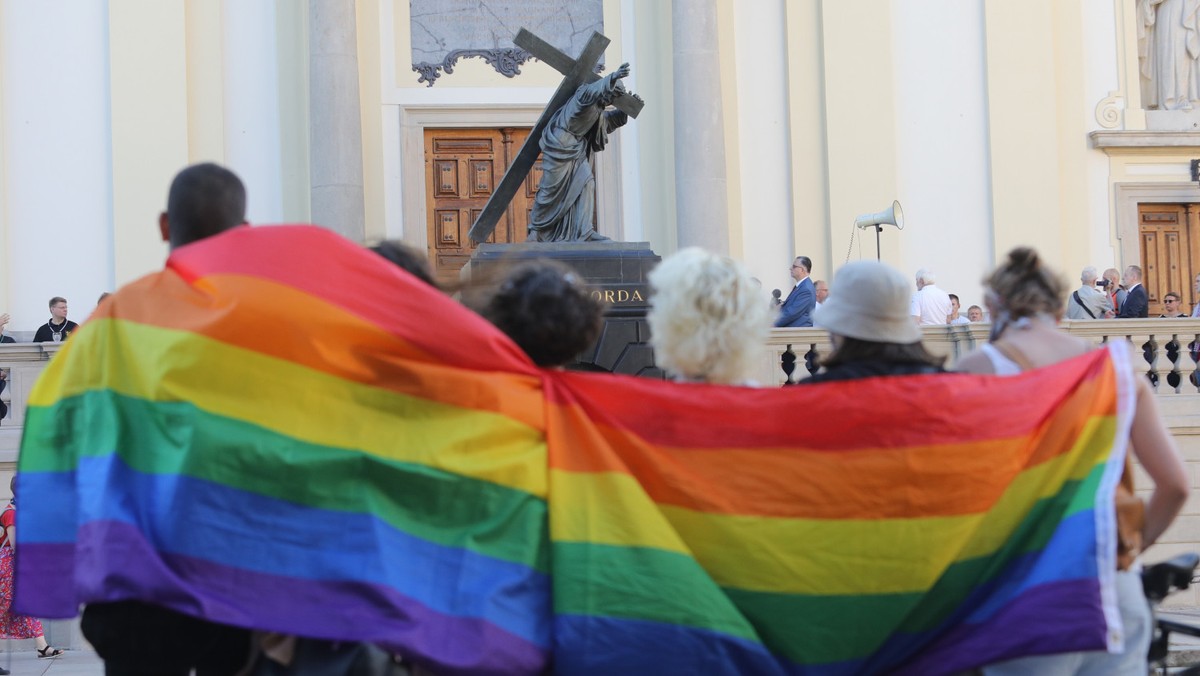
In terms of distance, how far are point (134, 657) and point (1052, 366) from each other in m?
2.75

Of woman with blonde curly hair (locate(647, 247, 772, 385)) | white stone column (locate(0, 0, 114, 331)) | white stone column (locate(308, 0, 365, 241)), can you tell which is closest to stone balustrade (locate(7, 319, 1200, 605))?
white stone column (locate(0, 0, 114, 331))

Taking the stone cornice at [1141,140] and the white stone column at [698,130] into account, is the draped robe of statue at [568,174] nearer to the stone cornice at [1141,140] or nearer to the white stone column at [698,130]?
the white stone column at [698,130]

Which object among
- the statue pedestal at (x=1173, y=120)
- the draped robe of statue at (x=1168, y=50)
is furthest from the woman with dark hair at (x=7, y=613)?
the draped robe of statue at (x=1168, y=50)

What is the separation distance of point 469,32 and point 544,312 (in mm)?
16910

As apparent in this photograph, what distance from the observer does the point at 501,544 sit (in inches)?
165

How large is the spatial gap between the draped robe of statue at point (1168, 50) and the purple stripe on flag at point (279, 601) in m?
19.8

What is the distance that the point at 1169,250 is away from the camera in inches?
→ 849

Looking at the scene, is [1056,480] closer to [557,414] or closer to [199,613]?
[557,414]

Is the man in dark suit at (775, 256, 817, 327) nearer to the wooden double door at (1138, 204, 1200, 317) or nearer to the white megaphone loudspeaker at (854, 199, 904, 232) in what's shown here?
the white megaphone loudspeaker at (854, 199, 904, 232)

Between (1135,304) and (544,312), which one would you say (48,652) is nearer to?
(544,312)

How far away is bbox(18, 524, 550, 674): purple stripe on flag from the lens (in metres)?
3.89

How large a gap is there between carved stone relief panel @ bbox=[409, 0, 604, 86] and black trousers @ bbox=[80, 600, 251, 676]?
17308 millimetres

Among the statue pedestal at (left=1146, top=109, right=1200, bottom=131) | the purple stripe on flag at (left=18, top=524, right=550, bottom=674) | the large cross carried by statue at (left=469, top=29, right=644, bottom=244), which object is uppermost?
the statue pedestal at (left=1146, top=109, right=1200, bottom=131)

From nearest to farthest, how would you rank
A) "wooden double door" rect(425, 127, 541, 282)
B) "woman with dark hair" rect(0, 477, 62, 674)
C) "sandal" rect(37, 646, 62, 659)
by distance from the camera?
"woman with dark hair" rect(0, 477, 62, 674) → "sandal" rect(37, 646, 62, 659) → "wooden double door" rect(425, 127, 541, 282)
